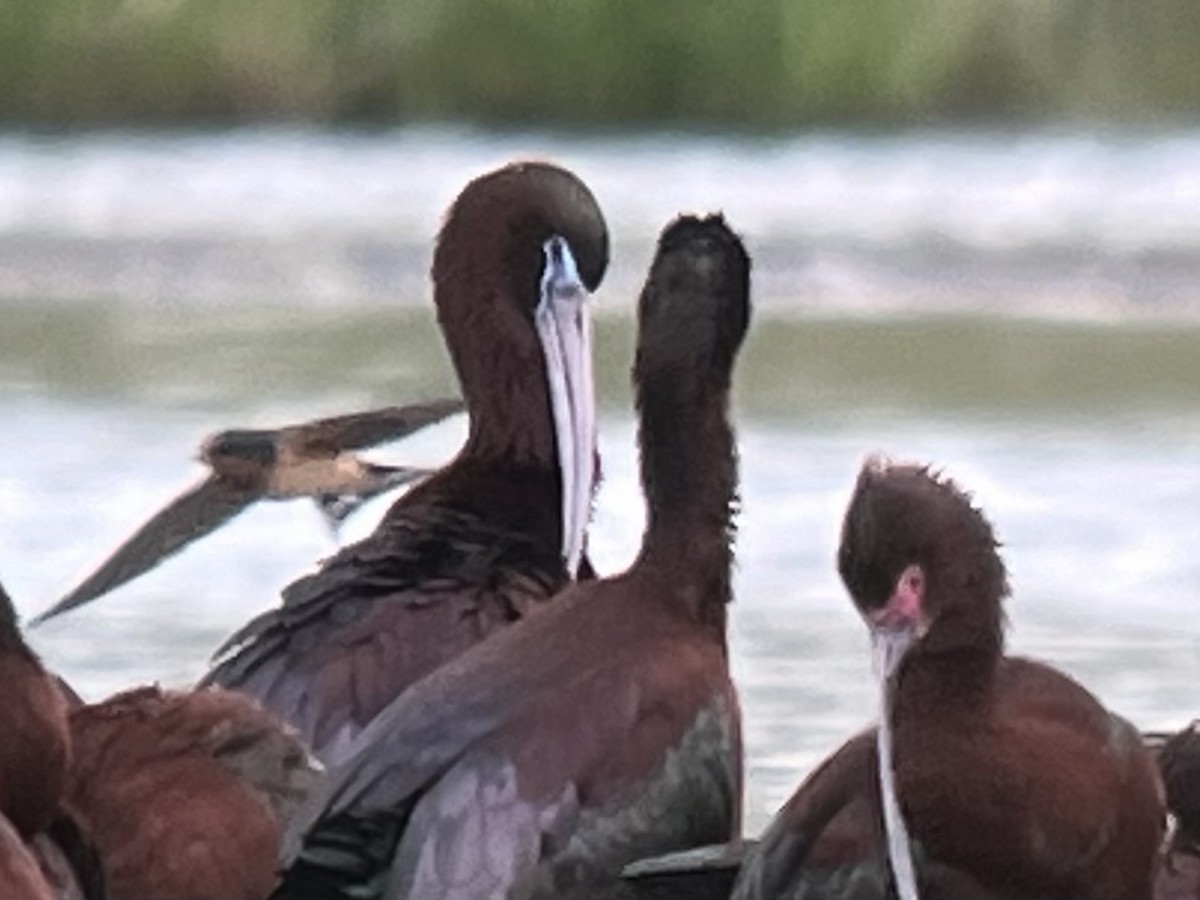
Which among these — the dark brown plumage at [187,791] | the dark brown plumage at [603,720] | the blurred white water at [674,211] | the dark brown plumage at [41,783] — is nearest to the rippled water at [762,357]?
the blurred white water at [674,211]

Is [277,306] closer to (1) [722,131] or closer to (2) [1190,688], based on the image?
(1) [722,131]

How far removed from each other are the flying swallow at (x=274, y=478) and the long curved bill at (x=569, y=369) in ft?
1.15

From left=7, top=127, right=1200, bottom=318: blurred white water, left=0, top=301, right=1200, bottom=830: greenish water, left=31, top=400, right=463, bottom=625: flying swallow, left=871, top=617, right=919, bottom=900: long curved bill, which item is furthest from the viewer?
left=7, top=127, right=1200, bottom=318: blurred white water

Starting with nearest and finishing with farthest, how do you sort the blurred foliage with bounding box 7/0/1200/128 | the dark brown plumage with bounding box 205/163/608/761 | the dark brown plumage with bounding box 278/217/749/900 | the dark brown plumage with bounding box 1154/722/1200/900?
the dark brown plumage with bounding box 278/217/749/900 < the dark brown plumage with bounding box 1154/722/1200/900 < the dark brown plumage with bounding box 205/163/608/761 < the blurred foliage with bounding box 7/0/1200/128

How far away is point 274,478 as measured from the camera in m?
4.43

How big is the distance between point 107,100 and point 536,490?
4.08m

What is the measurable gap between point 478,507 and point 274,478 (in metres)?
0.44

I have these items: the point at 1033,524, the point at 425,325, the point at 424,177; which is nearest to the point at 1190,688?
the point at 1033,524

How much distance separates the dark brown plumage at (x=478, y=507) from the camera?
379cm

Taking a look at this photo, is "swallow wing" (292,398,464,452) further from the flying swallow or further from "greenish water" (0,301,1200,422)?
"greenish water" (0,301,1200,422)

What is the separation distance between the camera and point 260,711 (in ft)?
11.7

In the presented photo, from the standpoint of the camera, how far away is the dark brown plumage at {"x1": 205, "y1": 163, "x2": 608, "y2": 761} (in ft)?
12.4

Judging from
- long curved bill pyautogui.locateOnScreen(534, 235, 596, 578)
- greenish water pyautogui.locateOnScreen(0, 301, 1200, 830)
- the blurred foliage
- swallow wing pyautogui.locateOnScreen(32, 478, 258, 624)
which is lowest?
greenish water pyautogui.locateOnScreen(0, 301, 1200, 830)

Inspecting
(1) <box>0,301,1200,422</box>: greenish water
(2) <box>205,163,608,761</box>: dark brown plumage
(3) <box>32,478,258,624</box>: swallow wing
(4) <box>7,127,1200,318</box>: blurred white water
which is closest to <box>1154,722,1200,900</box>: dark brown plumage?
(2) <box>205,163,608,761</box>: dark brown plumage
